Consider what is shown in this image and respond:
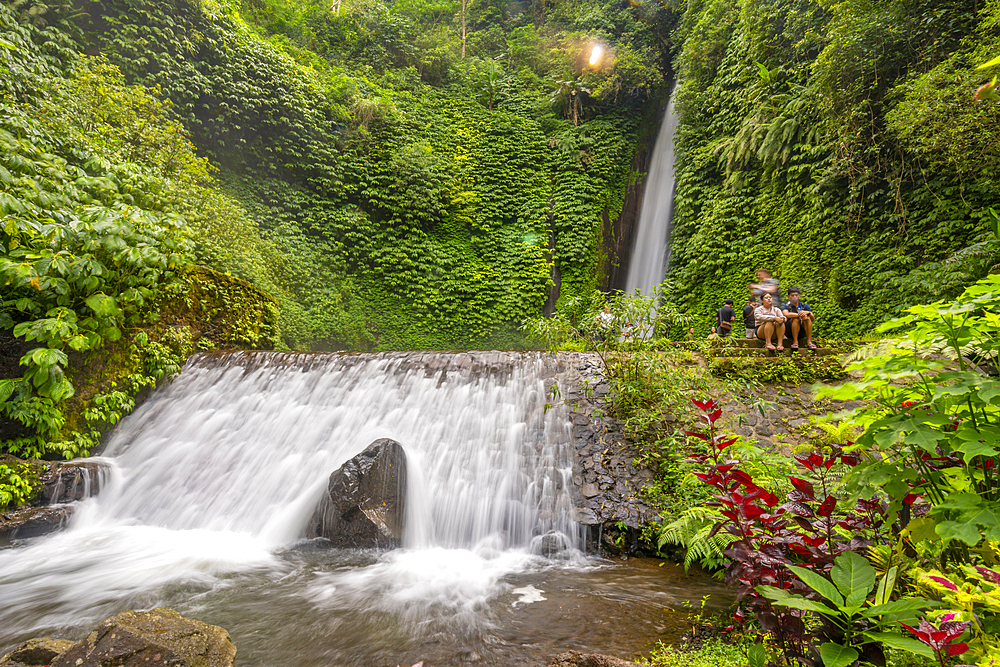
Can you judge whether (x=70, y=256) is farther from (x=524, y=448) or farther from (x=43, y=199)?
(x=524, y=448)

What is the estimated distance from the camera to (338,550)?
443 cm

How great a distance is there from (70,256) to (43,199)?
94cm

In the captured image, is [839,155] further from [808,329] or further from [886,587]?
[886,587]

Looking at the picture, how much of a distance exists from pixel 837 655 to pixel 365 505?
4147 millimetres

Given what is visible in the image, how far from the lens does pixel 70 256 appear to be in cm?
530

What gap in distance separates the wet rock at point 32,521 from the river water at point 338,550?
0.15 meters

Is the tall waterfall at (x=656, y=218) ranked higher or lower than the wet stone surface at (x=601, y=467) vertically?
higher

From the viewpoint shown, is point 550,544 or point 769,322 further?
point 769,322

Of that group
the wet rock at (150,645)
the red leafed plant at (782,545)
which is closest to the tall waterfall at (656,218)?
the red leafed plant at (782,545)

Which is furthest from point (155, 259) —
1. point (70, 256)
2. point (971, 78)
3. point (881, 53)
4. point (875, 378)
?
point (881, 53)

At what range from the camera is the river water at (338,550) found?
2914 millimetres

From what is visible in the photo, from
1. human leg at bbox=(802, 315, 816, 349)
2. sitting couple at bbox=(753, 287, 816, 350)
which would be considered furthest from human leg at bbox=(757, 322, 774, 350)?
human leg at bbox=(802, 315, 816, 349)

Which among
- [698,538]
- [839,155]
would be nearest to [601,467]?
[698,538]

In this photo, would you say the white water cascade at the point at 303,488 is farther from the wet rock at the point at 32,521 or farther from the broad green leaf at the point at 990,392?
the broad green leaf at the point at 990,392
